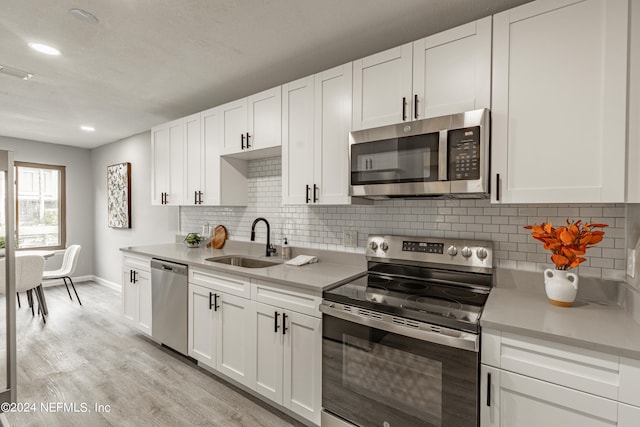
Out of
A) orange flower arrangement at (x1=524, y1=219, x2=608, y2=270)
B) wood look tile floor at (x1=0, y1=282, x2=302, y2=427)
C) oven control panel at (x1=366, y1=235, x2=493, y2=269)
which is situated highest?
orange flower arrangement at (x1=524, y1=219, x2=608, y2=270)

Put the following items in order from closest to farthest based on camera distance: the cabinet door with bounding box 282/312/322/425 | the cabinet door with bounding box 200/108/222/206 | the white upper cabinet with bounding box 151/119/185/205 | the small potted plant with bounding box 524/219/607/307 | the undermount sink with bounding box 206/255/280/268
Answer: the small potted plant with bounding box 524/219/607/307, the cabinet door with bounding box 282/312/322/425, the undermount sink with bounding box 206/255/280/268, the cabinet door with bounding box 200/108/222/206, the white upper cabinet with bounding box 151/119/185/205

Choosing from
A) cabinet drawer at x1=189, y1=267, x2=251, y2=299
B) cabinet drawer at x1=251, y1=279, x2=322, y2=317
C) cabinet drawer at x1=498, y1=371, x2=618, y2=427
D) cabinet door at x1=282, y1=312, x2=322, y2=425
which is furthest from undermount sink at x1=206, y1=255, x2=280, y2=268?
cabinet drawer at x1=498, y1=371, x2=618, y2=427

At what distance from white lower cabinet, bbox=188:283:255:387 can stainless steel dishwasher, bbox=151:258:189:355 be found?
4.2 inches

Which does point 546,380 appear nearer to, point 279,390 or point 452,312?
point 452,312

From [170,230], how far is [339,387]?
11.1 feet

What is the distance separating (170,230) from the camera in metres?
4.27

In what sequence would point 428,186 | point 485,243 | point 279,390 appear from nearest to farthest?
point 428,186
point 485,243
point 279,390

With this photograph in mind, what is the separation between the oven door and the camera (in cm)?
137

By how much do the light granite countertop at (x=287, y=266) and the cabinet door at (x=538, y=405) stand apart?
0.94m

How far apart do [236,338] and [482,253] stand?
5.79 feet

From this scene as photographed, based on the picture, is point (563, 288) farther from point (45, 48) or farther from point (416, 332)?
point (45, 48)

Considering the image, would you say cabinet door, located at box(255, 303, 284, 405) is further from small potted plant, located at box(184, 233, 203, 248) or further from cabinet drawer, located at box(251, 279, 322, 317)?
small potted plant, located at box(184, 233, 203, 248)

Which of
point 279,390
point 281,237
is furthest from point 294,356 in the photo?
point 281,237

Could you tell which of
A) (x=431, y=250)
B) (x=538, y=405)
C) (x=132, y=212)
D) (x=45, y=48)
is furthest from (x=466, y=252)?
(x=132, y=212)
